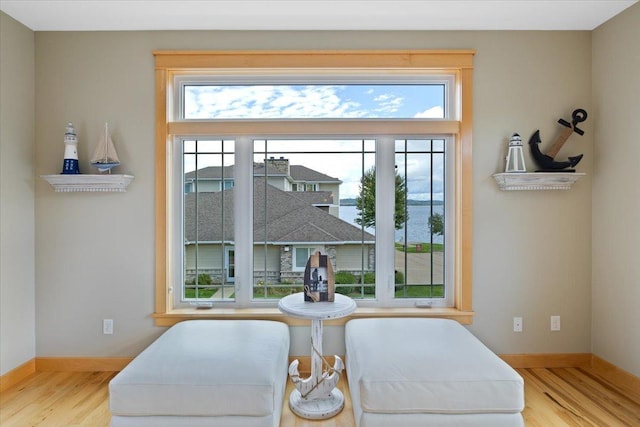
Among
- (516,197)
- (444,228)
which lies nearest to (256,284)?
(444,228)

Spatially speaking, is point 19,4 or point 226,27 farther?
point 226,27

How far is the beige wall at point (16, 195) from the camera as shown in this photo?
235cm

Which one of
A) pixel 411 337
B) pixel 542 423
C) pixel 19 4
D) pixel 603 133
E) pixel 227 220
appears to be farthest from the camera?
pixel 227 220

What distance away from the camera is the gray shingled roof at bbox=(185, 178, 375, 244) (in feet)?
8.88

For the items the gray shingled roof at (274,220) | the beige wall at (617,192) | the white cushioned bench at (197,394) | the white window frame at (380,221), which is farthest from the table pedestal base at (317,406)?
the beige wall at (617,192)

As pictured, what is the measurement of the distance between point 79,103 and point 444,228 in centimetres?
284

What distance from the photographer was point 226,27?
2543 millimetres

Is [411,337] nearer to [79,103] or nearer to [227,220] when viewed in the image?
[227,220]

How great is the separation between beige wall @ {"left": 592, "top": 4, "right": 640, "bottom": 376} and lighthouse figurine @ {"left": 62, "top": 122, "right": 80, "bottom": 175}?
3718mm

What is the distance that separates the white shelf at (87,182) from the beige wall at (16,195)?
22 centimetres

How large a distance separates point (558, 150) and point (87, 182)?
3.31m

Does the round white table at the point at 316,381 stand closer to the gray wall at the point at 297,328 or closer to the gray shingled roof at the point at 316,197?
the gray wall at the point at 297,328

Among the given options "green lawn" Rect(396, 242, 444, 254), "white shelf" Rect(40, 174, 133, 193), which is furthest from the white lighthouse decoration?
"white shelf" Rect(40, 174, 133, 193)

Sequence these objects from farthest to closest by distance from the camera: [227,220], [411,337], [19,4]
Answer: [227,220] < [19,4] < [411,337]
